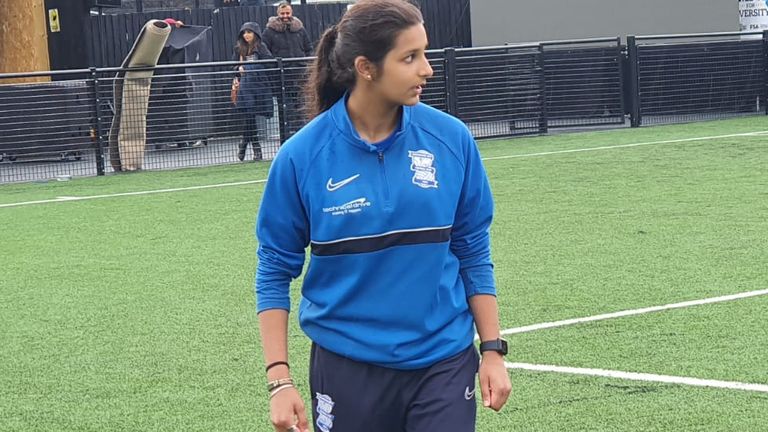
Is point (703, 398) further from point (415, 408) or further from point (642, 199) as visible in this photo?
point (642, 199)

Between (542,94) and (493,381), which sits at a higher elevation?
(493,381)

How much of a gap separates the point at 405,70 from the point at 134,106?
14.1 m

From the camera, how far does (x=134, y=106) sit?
1688 cm

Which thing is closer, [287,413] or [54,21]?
[287,413]

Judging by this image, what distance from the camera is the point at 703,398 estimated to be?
5.34 m

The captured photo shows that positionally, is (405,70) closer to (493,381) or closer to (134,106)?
(493,381)

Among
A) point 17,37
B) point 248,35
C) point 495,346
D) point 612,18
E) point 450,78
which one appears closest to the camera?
point 495,346

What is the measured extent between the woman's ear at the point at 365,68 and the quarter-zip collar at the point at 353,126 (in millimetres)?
107

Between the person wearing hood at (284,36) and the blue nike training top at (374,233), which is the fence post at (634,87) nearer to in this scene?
the person wearing hood at (284,36)

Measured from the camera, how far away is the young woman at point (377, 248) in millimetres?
3189

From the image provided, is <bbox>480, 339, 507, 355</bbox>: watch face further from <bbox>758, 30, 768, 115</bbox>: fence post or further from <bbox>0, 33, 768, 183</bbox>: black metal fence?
<bbox>758, 30, 768, 115</bbox>: fence post

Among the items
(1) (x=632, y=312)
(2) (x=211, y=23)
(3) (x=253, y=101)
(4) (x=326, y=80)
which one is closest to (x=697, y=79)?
(3) (x=253, y=101)

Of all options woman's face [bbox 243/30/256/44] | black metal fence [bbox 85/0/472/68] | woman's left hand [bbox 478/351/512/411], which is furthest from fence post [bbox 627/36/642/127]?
woman's left hand [bbox 478/351/512/411]

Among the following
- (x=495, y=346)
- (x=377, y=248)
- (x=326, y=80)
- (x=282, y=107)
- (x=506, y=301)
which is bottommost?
(x=506, y=301)
